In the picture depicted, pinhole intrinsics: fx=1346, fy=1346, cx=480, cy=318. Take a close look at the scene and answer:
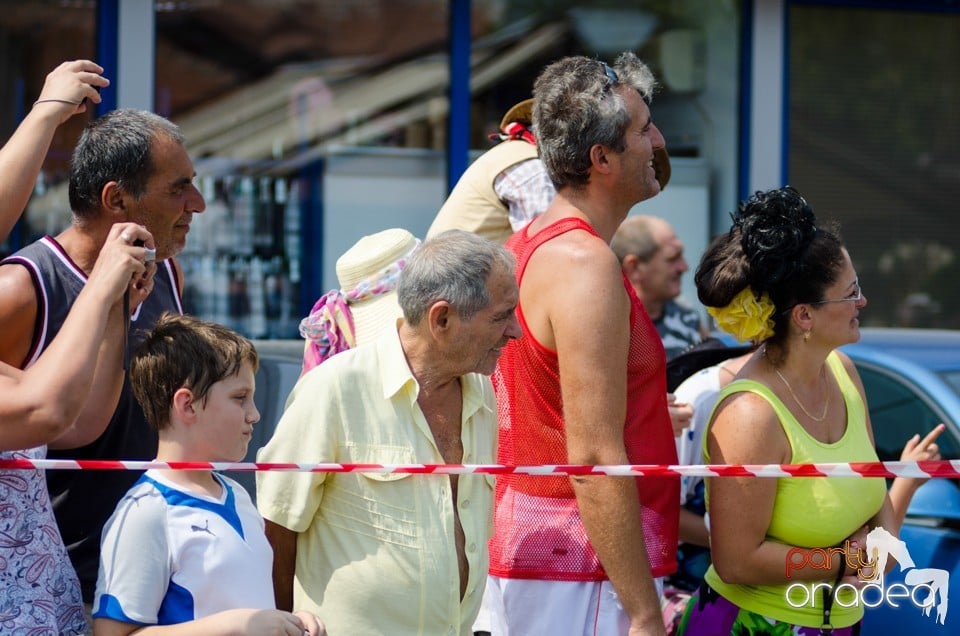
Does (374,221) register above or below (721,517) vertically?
above

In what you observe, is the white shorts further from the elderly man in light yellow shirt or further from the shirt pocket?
the shirt pocket

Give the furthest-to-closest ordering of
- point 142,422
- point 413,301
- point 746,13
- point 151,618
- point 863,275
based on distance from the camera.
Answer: point 863,275, point 746,13, point 142,422, point 413,301, point 151,618

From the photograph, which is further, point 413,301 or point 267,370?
point 267,370

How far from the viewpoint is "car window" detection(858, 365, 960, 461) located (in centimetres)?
480

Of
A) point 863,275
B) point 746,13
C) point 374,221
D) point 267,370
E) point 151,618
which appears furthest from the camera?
point 863,275

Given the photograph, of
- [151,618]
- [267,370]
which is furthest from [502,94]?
[151,618]

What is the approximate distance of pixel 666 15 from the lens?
28.5ft

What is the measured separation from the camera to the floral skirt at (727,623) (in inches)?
131

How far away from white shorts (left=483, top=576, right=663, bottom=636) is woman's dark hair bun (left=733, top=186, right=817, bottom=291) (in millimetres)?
836

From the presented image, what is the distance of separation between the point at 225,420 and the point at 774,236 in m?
1.47

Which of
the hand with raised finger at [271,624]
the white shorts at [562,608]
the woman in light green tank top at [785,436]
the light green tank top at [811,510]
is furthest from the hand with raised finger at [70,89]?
the light green tank top at [811,510]

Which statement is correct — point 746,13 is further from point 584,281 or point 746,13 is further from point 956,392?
point 584,281

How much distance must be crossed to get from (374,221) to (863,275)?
11.4 feet

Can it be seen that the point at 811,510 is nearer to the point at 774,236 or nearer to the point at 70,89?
the point at 774,236
